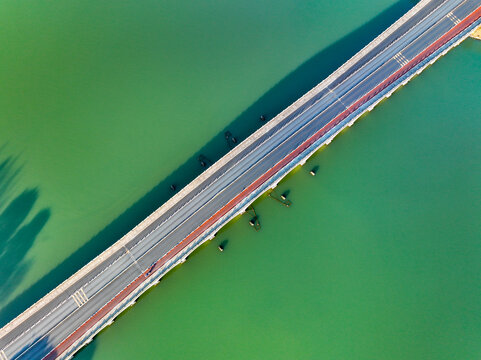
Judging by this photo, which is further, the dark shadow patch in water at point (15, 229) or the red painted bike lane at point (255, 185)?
the dark shadow patch in water at point (15, 229)

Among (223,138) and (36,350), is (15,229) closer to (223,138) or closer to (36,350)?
(36,350)

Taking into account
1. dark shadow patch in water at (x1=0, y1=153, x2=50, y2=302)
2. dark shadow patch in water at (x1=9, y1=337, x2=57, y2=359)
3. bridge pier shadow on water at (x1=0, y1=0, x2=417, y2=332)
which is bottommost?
dark shadow patch in water at (x1=9, y1=337, x2=57, y2=359)

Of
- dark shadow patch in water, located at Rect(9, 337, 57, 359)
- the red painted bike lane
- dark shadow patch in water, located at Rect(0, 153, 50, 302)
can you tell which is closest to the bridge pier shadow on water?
dark shadow patch in water, located at Rect(0, 153, 50, 302)

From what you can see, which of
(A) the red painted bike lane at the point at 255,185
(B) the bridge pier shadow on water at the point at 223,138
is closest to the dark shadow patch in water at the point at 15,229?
(B) the bridge pier shadow on water at the point at 223,138

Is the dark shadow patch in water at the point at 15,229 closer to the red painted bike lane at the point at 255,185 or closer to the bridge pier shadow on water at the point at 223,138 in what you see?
the bridge pier shadow on water at the point at 223,138

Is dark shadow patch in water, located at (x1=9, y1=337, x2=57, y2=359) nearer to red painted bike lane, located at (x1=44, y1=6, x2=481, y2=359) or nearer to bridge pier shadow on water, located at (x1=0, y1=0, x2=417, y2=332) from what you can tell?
red painted bike lane, located at (x1=44, y1=6, x2=481, y2=359)

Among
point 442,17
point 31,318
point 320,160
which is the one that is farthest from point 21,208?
point 442,17

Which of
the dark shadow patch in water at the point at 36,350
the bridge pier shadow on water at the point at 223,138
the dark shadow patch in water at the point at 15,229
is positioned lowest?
the dark shadow patch in water at the point at 36,350

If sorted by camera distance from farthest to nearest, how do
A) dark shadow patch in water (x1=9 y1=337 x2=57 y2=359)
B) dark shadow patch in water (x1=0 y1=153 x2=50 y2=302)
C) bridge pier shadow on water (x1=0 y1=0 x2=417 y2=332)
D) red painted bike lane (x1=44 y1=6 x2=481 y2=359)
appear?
bridge pier shadow on water (x1=0 y1=0 x2=417 y2=332) → dark shadow patch in water (x1=0 y1=153 x2=50 y2=302) → red painted bike lane (x1=44 y1=6 x2=481 y2=359) → dark shadow patch in water (x1=9 y1=337 x2=57 y2=359)

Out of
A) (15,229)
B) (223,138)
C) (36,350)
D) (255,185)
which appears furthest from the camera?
(223,138)

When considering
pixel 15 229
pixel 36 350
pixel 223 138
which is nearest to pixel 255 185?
pixel 223 138
